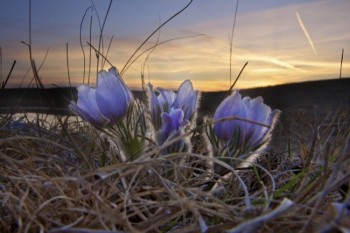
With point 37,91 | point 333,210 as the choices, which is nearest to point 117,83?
point 333,210

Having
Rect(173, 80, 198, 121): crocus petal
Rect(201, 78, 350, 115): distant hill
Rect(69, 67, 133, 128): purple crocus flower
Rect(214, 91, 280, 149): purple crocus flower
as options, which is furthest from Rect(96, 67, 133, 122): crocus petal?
Rect(201, 78, 350, 115): distant hill

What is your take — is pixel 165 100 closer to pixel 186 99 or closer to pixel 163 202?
pixel 186 99

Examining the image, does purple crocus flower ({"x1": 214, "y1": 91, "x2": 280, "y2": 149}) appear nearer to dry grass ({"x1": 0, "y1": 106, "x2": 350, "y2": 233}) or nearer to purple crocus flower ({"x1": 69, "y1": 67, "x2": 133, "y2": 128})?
dry grass ({"x1": 0, "y1": 106, "x2": 350, "y2": 233})

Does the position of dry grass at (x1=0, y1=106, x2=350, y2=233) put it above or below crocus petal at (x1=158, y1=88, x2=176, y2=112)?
below

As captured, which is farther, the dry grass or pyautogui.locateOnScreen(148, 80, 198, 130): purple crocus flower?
pyautogui.locateOnScreen(148, 80, 198, 130): purple crocus flower

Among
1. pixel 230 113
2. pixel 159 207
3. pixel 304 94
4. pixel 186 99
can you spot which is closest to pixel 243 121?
pixel 230 113

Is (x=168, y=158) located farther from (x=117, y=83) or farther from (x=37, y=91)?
(x=37, y=91)

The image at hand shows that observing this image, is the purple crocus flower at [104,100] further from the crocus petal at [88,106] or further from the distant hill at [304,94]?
the distant hill at [304,94]

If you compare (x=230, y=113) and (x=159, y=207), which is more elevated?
(x=230, y=113)
